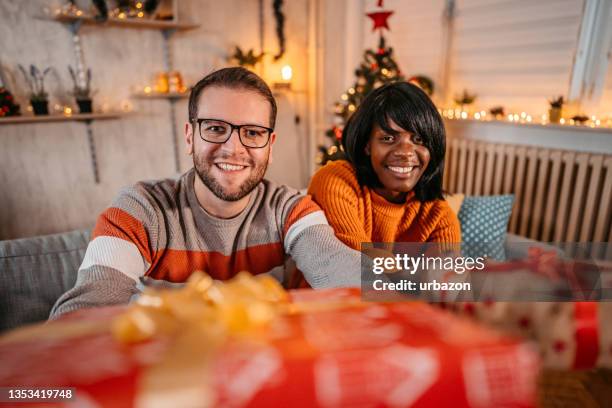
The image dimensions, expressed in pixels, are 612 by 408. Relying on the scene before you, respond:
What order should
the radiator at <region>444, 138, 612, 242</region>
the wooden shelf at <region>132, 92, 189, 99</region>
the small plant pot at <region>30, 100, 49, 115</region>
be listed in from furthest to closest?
the wooden shelf at <region>132, 92, 189, 99</region> → the small plant pot at <region>30, 100, 49, 115</region> → the radiator at <region>444, 138, 612, 242</region>

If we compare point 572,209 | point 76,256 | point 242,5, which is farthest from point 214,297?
point 242,5

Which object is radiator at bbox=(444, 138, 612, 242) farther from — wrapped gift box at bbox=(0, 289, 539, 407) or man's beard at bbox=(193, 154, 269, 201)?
wrapped gift box at bbox=(0, 289, 539, 407)

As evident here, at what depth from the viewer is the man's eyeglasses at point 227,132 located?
84 cm

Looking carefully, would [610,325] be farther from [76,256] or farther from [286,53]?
[286,53]

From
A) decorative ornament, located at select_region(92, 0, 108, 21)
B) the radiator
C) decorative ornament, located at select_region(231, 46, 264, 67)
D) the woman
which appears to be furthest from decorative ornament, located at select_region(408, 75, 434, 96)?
decorative ornament, located at select_region(92, 0, 108, 21)

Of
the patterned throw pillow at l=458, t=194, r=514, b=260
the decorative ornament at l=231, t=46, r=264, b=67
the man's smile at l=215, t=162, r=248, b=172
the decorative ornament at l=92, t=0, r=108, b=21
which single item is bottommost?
the patterned throw pillow at l=458, t=194, r=514, b=260

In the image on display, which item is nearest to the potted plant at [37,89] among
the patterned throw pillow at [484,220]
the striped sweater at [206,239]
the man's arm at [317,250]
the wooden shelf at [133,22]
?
the wooden shelf at [133,22]

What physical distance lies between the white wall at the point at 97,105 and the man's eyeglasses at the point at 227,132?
2917mm

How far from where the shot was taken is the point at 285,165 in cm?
441

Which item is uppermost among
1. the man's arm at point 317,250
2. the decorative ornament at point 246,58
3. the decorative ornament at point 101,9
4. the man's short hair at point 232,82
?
the decorative ornament at point 101,9

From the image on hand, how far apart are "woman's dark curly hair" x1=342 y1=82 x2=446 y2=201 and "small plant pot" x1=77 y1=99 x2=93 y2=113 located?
2.63 m

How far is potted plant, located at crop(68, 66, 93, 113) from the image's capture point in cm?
298

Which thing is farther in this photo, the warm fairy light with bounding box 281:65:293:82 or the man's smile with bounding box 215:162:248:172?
the warm fairy light with bounding box 281:65:293:82

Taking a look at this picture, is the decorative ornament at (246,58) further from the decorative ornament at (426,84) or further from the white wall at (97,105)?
the decorative ornament at (426,84)
